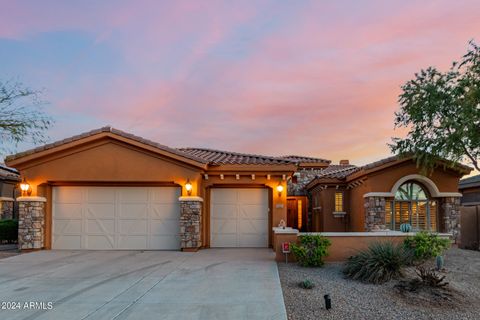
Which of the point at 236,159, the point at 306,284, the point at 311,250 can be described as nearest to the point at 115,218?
the point at 236,159

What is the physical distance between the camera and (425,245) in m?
10.3

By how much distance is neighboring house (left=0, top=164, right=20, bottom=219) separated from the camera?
19.0 m

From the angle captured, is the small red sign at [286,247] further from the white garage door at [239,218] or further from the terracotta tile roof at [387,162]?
the terracotta tile roof at [387,162]

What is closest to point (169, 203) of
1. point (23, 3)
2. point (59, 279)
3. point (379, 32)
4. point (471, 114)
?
point (59, 279)

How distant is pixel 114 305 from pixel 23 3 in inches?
407

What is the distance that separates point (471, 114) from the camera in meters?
13.6

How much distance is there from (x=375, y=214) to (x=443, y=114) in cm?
460

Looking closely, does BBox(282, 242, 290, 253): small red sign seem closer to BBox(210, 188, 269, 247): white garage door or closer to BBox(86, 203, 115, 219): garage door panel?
BBox(210, 188, 269, 247): white garage door

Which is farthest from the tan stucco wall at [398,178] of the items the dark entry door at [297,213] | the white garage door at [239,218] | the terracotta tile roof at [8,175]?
the terracotta tile roof at [8,175]

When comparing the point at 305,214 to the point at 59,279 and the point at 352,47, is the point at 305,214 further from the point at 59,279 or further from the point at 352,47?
the point at 59,279

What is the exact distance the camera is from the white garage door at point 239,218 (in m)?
14.8

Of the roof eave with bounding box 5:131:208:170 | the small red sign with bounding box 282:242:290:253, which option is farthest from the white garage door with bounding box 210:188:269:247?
the small red sign with bounding box 282:242:290:253

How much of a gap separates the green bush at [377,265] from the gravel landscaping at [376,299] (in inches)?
8.4

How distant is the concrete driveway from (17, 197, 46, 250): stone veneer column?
1.29 meters
